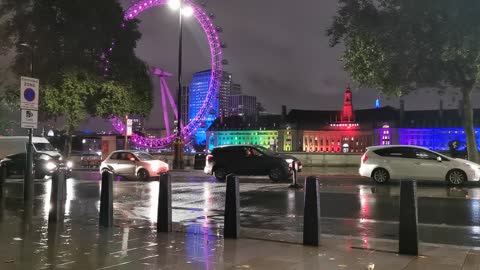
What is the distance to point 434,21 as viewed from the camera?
2178 cm

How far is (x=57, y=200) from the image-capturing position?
1065 centimetres

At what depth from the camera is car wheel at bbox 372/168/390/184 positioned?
20.3 metres

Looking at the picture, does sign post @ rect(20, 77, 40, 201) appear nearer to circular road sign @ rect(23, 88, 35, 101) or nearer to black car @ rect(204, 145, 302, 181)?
circular road sign @ rect(23, 88, 35, 101)

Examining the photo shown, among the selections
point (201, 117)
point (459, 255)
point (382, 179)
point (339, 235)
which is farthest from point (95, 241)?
point (201, 117)

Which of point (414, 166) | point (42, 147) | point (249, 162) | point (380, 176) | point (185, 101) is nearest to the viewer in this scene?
point (414, 166)

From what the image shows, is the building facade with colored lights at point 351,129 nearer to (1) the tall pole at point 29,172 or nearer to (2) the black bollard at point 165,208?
(1) the tall pole at point 29,172

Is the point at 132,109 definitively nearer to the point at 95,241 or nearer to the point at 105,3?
the point at 105,3

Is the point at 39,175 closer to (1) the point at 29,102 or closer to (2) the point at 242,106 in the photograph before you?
(1) the point at 29,102

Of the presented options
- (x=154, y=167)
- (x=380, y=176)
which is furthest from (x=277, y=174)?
(x=154, y=167)

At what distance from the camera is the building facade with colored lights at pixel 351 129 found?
450ft

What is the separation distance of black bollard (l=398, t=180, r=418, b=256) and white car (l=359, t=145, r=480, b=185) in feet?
38.9

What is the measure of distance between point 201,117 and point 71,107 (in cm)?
2418

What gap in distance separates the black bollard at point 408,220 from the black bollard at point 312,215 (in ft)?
4.03

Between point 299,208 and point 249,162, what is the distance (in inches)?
381
